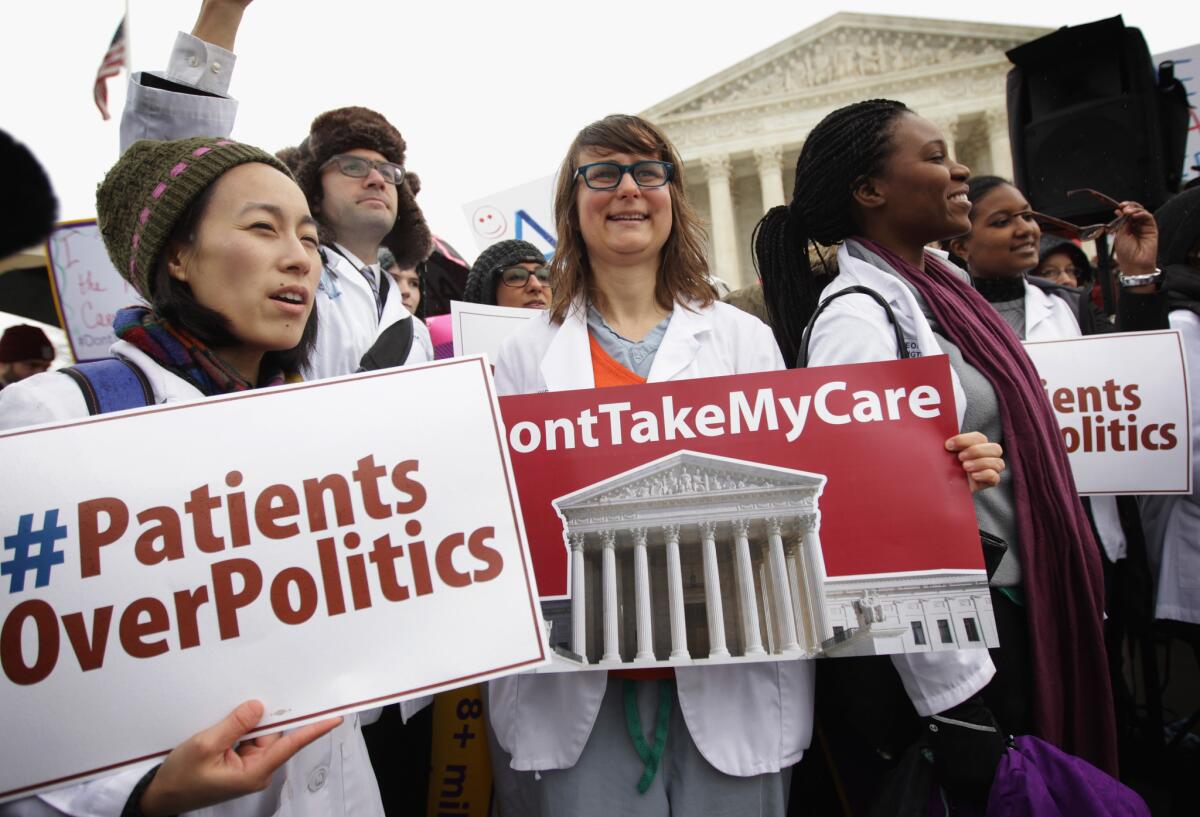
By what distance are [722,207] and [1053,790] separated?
3439 cm

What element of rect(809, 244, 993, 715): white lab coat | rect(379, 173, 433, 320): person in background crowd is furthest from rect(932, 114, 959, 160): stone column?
rect(809, 244, 993, 715): white lab coat

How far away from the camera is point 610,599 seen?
141 cm

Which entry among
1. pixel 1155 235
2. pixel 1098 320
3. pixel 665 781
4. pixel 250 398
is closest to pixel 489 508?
pixel 250 398

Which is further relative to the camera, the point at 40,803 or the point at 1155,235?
the point at 1155,235

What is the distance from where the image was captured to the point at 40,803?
1.01 m

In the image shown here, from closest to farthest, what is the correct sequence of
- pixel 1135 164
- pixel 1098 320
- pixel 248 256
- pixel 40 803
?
pixel 40 803 → pixel 248 256 → pixel 1098 320 → pixel 1135 164

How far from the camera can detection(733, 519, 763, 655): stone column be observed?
1.38 m

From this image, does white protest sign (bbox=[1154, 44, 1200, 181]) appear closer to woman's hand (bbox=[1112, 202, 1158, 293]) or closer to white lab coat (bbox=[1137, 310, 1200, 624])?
woman's hand (bbox=[1112, 202, 1158, 293])

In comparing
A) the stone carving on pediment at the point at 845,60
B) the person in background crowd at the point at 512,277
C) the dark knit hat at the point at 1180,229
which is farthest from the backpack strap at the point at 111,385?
the stone carving on pediment at the point at 845,60

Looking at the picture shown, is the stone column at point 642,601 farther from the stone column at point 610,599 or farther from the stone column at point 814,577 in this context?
the stone column at point 814,577

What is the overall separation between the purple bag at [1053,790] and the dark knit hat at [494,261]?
118 inches

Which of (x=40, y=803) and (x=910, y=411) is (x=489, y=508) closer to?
(x=40, y=803)

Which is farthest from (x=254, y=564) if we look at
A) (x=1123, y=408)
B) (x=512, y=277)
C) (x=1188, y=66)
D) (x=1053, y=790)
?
(x=1188, y=66)

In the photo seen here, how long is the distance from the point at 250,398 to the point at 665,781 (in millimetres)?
1147
